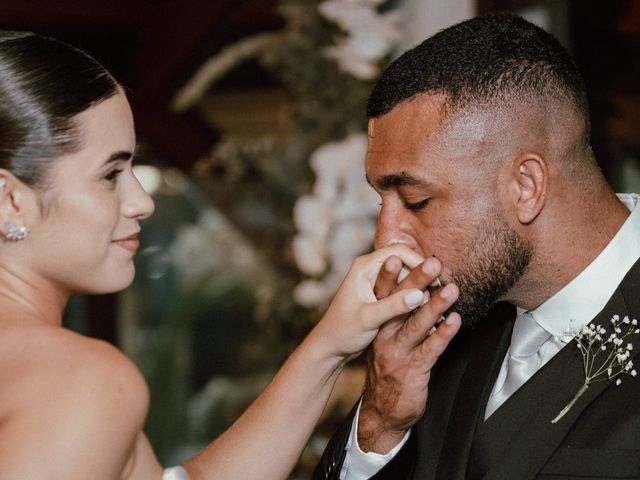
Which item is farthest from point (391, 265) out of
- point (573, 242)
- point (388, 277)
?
point (573, 242)

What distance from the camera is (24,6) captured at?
12.6 feet

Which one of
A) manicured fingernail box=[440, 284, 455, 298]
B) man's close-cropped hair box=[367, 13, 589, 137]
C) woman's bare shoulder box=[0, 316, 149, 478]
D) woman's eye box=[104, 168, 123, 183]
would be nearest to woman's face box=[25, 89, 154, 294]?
woman's eye box=[104, 168, 123, 183]

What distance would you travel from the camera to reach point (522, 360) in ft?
6.41

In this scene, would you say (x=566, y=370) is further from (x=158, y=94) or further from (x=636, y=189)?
(x=158, y=94)

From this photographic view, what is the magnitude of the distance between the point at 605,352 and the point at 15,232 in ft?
3.39

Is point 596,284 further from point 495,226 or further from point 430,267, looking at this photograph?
point 430,267

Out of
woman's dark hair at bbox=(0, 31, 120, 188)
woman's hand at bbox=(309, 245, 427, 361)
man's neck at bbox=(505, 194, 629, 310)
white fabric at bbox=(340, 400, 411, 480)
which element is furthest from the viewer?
white fabric at bbox=(340, 400, 411, 480)

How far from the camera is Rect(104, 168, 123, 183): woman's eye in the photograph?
4.79ft

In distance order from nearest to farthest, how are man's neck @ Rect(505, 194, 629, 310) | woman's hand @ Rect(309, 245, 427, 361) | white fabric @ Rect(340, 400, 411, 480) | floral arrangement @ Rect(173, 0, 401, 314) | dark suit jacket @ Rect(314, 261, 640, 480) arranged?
dark suit jacket @ Rect(314, 261, 640, 480)
woman's hand @ Rect(309, 245, 427, 361)
man's neck @ Rect(505, 194, 629, 310)
white fabric @ Rect(340, 400, 411, 480)
floral arrangement @ Rect(173, 0, 401, 314)

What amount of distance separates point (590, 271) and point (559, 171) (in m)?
0.20

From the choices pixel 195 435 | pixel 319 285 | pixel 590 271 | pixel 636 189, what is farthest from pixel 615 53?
pixel 195 435

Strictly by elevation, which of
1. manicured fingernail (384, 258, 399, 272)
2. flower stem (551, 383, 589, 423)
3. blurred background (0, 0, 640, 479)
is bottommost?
blurred background (0, 0, 640, 479)

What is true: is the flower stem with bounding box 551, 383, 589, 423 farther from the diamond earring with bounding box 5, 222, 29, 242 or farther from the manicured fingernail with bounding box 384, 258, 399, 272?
the diamond earring with bounding box 5, 222, 29, 242

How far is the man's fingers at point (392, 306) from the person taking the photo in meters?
1.71
